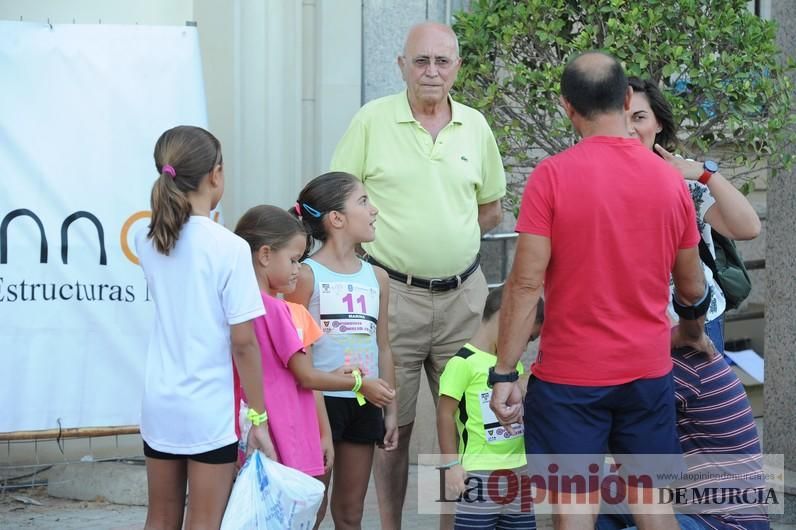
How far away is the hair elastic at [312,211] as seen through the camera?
189 inches

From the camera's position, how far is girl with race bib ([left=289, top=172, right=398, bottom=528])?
4.66 meters

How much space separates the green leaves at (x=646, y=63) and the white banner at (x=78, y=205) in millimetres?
1459

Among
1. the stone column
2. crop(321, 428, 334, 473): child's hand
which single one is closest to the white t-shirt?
crop(321, 428, 334, 473): child's hand

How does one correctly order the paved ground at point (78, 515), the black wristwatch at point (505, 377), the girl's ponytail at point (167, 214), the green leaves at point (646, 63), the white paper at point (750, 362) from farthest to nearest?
1. the white paper at point (750, 362)
2. the paved ground at point (78, 515)
3. the green leaves at point (646, 63)
4. the black wristwatch at point (505, 377)
5. the girl's ponytail at point (167, 214)

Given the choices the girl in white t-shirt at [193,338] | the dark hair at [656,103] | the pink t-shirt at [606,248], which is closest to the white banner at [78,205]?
the girl in white t-shirt at [193,338]

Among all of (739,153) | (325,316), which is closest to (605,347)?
(325,316)

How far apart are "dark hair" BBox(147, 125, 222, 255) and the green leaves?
221cm

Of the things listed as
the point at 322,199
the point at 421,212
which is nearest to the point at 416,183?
the point at 421,212

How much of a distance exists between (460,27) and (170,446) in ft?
9.91

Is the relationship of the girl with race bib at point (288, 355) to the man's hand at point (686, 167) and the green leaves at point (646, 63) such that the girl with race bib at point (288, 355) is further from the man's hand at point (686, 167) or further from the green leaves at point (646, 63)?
the green leaves at point (646, 63)

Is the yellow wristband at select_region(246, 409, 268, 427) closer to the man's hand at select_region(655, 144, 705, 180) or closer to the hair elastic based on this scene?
the hair elastic

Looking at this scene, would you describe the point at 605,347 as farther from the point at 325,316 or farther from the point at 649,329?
the point at 325,316

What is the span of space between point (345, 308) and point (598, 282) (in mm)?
1083

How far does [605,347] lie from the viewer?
4.03m
